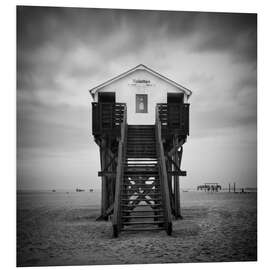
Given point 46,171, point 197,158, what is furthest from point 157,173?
point 46,171

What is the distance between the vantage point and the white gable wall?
14.0m

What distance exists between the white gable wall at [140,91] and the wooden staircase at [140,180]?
0.39 meters

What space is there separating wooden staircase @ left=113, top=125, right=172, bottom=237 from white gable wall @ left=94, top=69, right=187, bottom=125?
385 mm

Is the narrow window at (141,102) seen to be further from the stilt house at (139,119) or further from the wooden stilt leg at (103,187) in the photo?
the wooden stilt leg at (103,187)

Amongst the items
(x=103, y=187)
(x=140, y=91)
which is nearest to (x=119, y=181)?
(x=103, y=187)

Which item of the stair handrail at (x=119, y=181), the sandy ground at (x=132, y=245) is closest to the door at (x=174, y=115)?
the stair handrail at (x=119, y=181)

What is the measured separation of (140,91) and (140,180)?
13.3 ft

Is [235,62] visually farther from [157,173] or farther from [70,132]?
[70,132]

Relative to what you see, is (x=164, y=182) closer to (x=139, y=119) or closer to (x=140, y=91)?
(x=139, y=119)

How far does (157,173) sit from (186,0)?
17.4 ft

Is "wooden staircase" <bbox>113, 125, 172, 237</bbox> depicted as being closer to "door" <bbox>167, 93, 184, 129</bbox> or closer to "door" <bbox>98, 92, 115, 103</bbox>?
"door" <bbox>167, 93, 184, 129</bbox>

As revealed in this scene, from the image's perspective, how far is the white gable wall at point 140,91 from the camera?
14.0 m

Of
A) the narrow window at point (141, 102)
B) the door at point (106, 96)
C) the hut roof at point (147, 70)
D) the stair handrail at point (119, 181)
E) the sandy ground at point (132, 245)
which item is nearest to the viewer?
the sandy ground at point (132, 245)

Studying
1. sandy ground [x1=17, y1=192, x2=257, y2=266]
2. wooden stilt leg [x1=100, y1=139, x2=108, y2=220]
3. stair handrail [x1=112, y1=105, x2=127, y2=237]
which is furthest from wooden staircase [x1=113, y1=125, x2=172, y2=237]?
wooden stilt leg [x1=100, y1=139, x2=108, y2=220]
